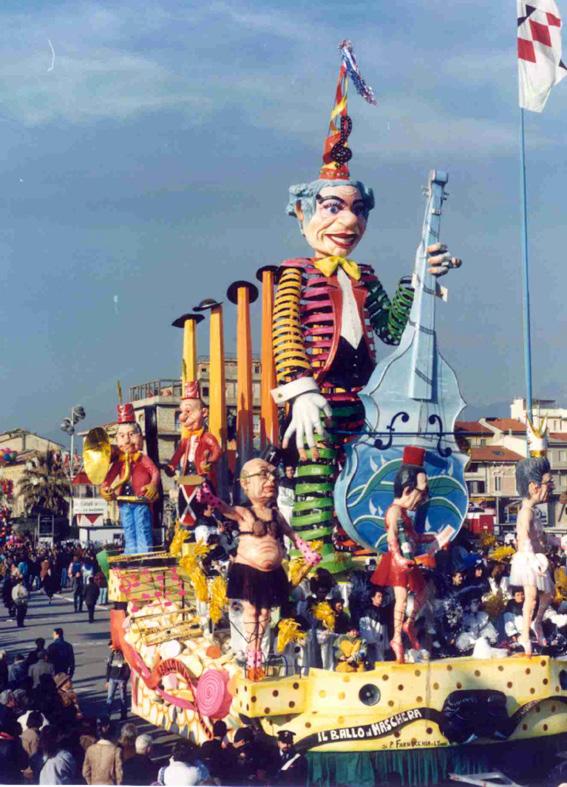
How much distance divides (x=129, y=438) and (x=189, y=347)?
56.7 inches

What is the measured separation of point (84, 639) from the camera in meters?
18.8

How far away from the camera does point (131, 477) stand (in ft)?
45.2

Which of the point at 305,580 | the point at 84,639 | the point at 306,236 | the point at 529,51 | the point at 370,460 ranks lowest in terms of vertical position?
the point at 84,639

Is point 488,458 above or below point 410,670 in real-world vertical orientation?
above

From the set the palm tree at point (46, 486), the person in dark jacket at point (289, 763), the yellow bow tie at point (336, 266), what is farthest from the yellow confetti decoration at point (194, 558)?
the palm tree at point (46, 486)

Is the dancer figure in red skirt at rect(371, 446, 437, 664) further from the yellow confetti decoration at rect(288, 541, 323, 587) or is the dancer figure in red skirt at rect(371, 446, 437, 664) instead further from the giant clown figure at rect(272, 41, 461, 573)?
the giant clown figure at rect(272, 41, 461, 573)

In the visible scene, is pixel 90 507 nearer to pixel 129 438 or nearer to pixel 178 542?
pixel 129 438

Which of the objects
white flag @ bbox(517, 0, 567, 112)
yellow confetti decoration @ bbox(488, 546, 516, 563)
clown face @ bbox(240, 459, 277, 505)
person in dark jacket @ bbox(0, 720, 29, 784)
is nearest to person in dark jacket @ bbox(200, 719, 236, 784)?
person in dark jacket @ bbox(0, 720, 29, 784)

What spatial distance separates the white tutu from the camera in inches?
416

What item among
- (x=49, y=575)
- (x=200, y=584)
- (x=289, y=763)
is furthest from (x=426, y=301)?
(x=49, y=575)

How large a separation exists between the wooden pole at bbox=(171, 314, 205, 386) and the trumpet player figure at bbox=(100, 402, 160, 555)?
3.26 ft

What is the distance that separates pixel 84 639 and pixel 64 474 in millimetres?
24091

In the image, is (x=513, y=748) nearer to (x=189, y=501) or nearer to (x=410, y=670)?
(x=410, y=670)

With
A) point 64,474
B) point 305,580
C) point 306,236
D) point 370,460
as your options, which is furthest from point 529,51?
point 64,474
